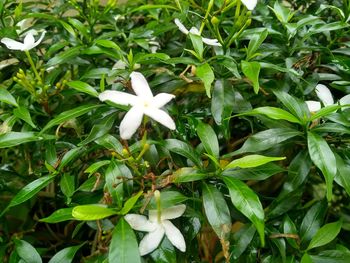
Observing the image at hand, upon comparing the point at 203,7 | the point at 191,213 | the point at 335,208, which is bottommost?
the point at 335,208

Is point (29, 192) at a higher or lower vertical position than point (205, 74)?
lower

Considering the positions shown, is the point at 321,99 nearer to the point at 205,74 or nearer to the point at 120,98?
the point at 205,74

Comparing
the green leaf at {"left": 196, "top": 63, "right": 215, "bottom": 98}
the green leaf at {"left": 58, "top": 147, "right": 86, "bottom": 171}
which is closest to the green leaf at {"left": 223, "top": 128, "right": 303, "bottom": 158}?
the green leaf at {"left": 196, "top": 63, "right": 215, "bottom": 98}

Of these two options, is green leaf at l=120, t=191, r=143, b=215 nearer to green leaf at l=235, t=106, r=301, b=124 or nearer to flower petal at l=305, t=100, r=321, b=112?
green leaf at l=235, t=106, r=301, b=124

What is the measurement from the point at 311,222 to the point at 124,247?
33 centimetres

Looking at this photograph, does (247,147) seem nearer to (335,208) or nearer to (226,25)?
(226,25)

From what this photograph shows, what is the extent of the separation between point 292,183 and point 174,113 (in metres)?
0.22

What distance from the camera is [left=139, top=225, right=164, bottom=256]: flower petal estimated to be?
1.97 ft

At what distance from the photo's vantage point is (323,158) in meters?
0.62

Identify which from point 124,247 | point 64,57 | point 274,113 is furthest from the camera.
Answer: point 64,57

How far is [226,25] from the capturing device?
0.93 metres

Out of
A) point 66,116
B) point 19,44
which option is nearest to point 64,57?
point 19,44

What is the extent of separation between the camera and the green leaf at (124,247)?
1.80 feet

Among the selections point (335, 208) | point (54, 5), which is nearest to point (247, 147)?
point (335, 208)
